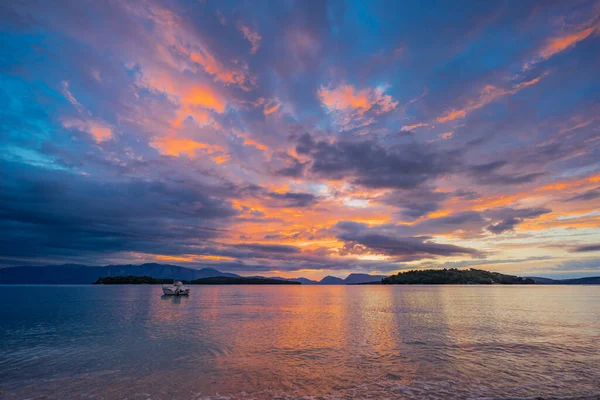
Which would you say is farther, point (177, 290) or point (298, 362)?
point (177, 290)

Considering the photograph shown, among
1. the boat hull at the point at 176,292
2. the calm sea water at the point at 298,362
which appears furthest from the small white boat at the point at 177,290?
the calm sea water at the point at 298,362

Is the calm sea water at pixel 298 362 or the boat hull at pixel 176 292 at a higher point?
the boat hull at pixel 176 292

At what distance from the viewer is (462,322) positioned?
5544cm

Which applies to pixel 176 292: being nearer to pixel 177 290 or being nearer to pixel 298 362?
pixel 177 290

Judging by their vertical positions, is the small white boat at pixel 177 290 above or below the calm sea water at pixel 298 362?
above

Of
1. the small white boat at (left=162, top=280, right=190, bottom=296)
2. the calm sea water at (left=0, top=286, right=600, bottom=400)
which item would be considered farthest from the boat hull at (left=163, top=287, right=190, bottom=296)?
the calm sea water at (left=0, top=286, right=600, bottom=400)

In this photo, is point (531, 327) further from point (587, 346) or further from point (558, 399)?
point (558, 399)

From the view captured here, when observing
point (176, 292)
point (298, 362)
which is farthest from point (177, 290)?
point (298, 362)

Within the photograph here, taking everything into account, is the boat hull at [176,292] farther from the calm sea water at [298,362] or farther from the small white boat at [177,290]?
the calm sea water at [298,362]

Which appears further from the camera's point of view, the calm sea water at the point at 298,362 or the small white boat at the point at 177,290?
the small white boat at the point at 177,290

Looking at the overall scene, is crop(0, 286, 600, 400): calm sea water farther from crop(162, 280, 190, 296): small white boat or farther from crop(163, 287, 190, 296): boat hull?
crop(163, 287, 190, 296): boat hull

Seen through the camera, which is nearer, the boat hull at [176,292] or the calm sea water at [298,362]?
the calm sea water at [298,362]

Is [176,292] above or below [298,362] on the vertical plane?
above

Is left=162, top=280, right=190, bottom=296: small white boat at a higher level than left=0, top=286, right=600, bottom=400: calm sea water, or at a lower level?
higher
